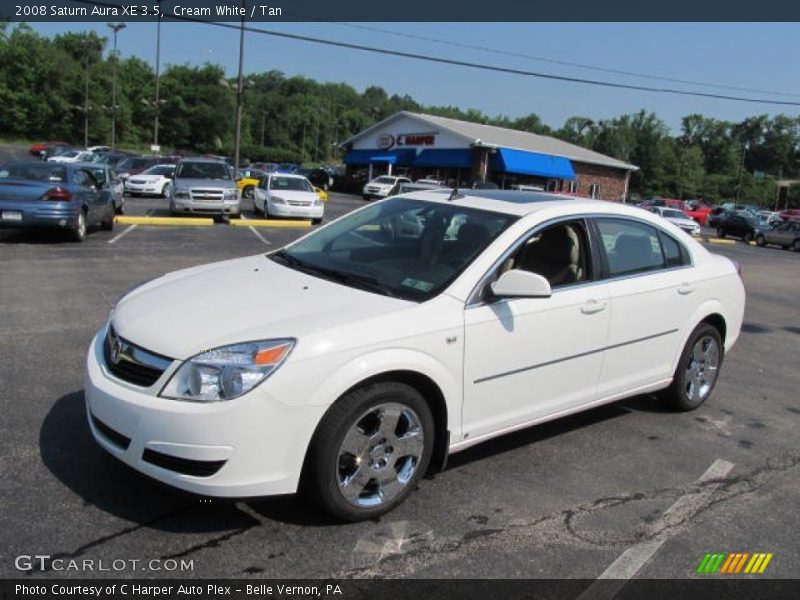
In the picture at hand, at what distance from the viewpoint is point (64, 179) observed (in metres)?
13.2

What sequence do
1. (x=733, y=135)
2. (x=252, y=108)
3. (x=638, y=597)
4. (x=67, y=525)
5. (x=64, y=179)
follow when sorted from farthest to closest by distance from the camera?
(x=733, y=135) → (x=252, y=108) → (x=64, y=179) → (x=67, y=525) → (x=638, y=597)

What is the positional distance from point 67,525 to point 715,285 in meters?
4.69

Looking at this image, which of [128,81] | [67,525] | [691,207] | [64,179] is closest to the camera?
[67,525]

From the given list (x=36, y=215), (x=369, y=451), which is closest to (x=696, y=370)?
→ (x=369, y=451)

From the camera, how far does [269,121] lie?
5128 inches

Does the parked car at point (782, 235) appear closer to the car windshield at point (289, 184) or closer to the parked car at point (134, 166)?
the car windshield at point (289, 184)

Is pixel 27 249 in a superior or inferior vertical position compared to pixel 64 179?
inferior

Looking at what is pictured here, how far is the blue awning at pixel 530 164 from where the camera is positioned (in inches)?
1700

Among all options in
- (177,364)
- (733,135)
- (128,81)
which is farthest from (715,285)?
(733,135)

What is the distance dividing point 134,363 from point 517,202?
8.42 ft

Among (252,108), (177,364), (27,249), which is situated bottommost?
(27,249)

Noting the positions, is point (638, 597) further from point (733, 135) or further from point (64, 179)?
point (733, 135)

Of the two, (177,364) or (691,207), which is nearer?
(177,364)

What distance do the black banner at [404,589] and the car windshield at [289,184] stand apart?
65.0 ft
